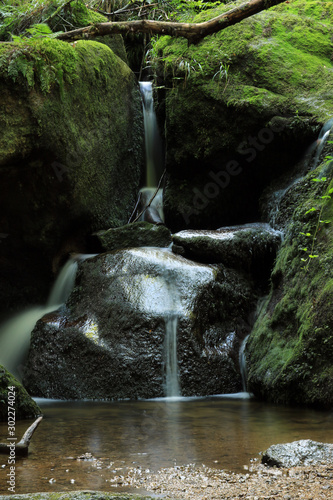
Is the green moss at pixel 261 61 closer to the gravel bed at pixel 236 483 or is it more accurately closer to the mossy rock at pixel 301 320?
the mossy rock at pixel 301 320

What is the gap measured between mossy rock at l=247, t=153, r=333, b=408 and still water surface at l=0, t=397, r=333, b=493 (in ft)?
0.77


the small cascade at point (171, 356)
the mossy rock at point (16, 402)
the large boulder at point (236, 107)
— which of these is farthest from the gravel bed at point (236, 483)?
the large boulder at point (236, 107)

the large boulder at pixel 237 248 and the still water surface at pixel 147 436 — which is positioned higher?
the large boulder at pixel 237 248

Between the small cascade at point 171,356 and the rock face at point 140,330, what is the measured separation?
0.02 metres

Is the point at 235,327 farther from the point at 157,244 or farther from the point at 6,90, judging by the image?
the point at 6,90

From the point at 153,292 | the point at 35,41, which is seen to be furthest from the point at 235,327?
the point at 35,41

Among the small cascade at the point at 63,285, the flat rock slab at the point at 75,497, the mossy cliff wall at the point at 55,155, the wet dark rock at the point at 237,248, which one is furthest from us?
the small cascade at the point at 63,285

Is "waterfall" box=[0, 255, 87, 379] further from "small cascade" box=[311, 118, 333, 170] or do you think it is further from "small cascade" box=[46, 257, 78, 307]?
"small cascade" box=[311, 118, 333, 170]

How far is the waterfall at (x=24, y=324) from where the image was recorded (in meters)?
6.25

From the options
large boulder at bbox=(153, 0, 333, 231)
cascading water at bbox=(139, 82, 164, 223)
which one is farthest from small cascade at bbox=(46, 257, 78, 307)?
cascading water at bbox=(139, 82, 164, 223)

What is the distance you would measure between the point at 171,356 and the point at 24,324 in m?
2.37

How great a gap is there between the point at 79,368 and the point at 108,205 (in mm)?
3163

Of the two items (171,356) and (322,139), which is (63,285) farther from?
(322,139)

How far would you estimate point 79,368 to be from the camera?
536 centimetres
